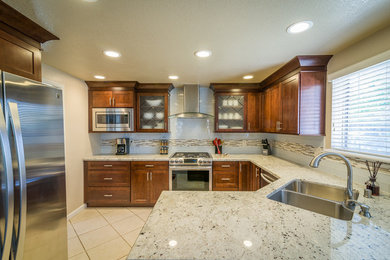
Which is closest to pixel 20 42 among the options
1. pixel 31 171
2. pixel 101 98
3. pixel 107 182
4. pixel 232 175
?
pixel 31 171

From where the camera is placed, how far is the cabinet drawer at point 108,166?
9.24ft

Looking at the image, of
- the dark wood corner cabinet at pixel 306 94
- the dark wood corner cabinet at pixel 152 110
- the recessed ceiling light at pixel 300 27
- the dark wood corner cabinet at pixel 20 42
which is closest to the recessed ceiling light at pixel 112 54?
the dark wood corner cabinet at pixel 20 42

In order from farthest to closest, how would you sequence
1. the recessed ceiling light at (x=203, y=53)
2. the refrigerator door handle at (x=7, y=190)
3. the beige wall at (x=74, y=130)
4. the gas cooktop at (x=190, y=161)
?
the gas cooktop at (x=190, y=161) → the beige wall at (x=74, y=130) → the recessed ceiling light at (x=203, y=53) → the refrigerator door handle at (x=7, y=190)

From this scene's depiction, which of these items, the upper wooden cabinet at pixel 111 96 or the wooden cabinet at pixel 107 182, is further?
the upper wooden cabinet at pixel 111 96

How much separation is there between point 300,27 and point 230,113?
1.92m

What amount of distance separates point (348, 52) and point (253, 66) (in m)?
0.96

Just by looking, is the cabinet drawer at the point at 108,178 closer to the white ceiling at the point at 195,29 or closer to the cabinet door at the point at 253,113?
the white ceiling at the point at 195,29

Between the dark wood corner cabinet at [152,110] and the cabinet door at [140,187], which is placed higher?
the dark wood corner cabinet at [152,110]

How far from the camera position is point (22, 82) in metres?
1.02

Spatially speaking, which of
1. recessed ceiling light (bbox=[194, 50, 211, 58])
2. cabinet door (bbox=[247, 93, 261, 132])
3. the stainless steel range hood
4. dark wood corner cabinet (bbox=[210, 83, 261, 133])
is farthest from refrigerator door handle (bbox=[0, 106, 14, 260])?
cabinet door (bbox=[247, 93, 261, 132])

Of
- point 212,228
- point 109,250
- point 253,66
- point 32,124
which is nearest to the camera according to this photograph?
point 212,228

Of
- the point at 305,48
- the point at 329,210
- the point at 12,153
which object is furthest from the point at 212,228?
the point at 305,48

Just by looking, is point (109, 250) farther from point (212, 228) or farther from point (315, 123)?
point (315, 123)

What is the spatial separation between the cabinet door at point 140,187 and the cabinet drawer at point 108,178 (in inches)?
4.9
